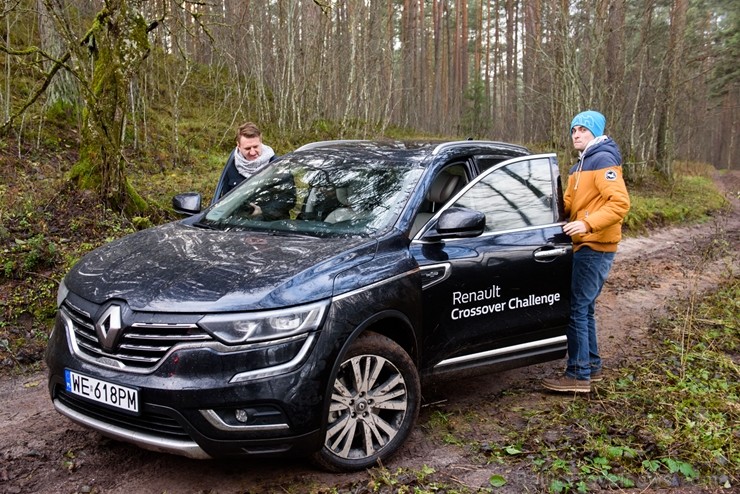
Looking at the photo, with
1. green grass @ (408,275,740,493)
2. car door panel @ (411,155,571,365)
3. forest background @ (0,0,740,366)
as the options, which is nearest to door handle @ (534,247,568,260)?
car door panel @ (411,155,571,365)

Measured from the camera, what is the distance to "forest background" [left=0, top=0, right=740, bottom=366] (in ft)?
22.8

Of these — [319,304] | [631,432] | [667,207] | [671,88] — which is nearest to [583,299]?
[631,432]

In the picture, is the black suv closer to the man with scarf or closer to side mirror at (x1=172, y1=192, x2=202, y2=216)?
side mirror at (x1=172, y1=192, x2=202, y2=216)

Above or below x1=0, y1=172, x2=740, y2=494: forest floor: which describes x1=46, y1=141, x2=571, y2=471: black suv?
above

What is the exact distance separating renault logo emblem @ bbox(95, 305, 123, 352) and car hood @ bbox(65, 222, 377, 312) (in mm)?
80

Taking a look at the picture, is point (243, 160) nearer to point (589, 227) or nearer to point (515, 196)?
point (515, 196)

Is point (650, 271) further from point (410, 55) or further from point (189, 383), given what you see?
point (410, 55)

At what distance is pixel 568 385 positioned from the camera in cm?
470

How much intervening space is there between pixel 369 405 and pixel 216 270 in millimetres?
1097

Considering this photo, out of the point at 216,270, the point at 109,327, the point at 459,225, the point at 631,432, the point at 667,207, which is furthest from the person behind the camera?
the point at 667,207

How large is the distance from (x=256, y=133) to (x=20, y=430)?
345 cm

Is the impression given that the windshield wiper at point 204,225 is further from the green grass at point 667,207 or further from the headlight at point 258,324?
the green grass at point 667,207

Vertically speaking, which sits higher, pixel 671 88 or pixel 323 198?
pixel 671 88

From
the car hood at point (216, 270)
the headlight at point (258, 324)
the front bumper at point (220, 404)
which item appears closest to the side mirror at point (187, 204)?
the car hood at point (216, 270)
